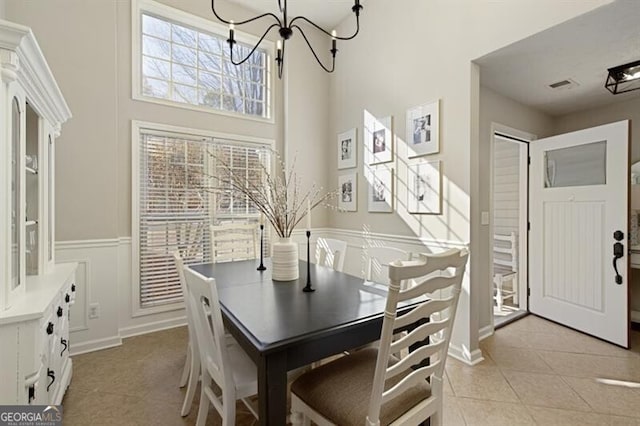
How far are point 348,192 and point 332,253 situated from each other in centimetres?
143

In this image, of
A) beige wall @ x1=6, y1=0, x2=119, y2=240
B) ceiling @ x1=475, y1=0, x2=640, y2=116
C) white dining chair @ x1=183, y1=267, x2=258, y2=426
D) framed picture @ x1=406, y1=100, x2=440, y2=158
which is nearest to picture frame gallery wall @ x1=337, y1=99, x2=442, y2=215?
framed picture @ x1=406, y1=100, x2=440, y2=158

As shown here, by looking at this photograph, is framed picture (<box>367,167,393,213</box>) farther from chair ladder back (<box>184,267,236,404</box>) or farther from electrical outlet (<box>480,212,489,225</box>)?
chair ladder back (<box>184,267,236,404</box>)

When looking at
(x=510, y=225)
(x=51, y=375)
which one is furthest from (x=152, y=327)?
(x=510, y=225)

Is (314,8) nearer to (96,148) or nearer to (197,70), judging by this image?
(197,70)

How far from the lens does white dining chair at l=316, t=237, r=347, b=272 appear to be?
8.32ft

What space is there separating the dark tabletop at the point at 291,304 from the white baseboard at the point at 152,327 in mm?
1380

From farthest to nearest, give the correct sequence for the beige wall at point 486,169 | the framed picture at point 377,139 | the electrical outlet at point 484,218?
1. the framed picture at point 377,139
2. the beige wall at point 486,169
3. the electrical outlet at point 484,218

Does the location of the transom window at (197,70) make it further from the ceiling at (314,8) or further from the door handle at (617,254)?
the door handle at (617,254)

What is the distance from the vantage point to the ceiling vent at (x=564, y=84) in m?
2.88

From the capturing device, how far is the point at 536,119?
365cm

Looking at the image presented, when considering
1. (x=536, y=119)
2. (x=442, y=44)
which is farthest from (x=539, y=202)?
(x=442, y=44)

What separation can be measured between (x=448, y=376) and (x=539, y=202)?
2.43 m

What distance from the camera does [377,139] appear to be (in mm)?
3398

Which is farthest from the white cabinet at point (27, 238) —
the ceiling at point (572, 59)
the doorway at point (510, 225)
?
the doorway at point (510, 225)
